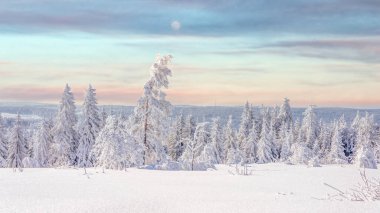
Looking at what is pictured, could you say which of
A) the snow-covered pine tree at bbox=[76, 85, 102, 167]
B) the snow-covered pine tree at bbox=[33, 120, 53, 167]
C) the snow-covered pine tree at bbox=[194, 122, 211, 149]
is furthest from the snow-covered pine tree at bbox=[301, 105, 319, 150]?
the snow-covered pine tree at bbox=[33, 120, 53, 167]

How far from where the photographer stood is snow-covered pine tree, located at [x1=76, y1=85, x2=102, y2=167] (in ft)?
160

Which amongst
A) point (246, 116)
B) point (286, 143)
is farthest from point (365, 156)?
point (246, 116)

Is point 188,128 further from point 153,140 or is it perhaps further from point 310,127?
point 153,140

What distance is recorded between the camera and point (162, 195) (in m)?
10.2

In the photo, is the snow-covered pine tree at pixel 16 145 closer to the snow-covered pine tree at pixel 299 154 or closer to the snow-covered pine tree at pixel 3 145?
the snow-covered pine tree at pixel 3 145

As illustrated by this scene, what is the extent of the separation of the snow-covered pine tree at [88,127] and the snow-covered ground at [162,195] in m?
35.2

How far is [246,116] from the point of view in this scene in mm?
Answer: 86250

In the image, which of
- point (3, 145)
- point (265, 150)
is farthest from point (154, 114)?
point (265, 150)

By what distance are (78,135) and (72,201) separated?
44.1m

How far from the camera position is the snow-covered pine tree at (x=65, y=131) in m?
49.4

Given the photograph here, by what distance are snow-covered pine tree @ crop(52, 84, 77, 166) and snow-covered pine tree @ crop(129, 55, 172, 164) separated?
68.1 feet

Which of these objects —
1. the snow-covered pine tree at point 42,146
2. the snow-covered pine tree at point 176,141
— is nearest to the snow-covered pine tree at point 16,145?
the snow-covered pine tree at point 42,146

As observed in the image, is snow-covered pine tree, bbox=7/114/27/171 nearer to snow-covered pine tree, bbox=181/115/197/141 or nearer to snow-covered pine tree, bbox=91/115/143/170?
snow-covered pine tree, bbox=181/115/197/141

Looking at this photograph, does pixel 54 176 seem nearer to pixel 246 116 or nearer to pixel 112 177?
pixel 112 177
